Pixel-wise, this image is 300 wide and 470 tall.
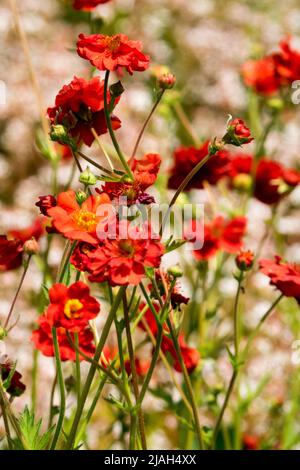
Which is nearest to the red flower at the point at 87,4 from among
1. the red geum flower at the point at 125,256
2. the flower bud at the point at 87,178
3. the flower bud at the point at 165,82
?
the flower bud at the point at 165,82

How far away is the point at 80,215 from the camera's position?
2.28 feet

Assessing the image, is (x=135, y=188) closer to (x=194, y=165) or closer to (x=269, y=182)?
(x=194, y=165)

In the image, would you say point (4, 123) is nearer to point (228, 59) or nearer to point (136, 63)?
point (228, 59)

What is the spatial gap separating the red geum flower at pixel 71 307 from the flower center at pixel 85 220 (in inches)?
2.1

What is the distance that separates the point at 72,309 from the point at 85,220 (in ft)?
0.27

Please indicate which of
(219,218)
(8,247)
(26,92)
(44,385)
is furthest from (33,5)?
(8,247)

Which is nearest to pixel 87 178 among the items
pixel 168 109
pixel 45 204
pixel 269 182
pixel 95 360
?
pixel 45 204

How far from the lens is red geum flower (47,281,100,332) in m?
0.68

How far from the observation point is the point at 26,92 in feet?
7.63

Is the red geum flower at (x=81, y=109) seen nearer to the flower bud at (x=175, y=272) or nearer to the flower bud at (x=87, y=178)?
the flower bud at (x=87, y=178)

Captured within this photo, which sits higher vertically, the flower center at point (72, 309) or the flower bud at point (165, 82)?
the flower bud at point (165, 82)

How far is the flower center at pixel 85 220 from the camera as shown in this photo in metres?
0.69

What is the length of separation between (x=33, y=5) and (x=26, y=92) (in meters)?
0.63

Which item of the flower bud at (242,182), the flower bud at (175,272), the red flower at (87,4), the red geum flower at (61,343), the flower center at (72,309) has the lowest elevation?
the red geum flower at (61,343)
